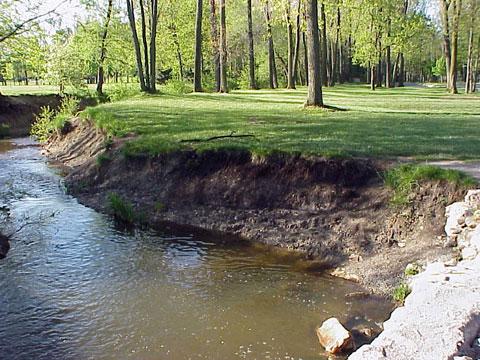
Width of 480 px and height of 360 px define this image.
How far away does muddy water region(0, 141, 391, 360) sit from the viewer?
616 centimetres

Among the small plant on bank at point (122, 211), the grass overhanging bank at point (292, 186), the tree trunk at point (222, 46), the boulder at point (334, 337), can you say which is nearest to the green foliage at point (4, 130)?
the tree trunk at point (222, 46)

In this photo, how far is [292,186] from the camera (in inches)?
426

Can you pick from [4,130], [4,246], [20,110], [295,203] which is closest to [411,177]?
[295,203]

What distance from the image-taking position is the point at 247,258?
9.19 meters

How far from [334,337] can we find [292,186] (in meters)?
5.02

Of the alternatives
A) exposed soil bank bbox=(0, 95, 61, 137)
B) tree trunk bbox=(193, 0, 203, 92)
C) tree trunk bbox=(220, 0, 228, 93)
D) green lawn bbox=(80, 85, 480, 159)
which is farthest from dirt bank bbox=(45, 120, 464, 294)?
tree trunk bbox=(220, 0, 228, 93)

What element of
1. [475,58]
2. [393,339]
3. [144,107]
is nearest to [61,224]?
[393,339]

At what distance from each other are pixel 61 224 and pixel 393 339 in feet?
27.6

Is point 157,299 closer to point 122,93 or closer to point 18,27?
point 18,27

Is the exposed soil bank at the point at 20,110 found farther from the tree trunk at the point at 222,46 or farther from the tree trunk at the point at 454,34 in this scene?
the tree trunk at the point at 454,34

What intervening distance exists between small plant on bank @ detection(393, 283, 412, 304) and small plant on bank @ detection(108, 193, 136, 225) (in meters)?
5.99

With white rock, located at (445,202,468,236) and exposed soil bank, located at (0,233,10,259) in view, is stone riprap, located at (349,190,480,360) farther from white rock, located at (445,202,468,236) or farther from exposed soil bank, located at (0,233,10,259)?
exposed soil bank, located at (0,233,10,259)

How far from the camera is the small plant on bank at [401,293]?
7.26 meters

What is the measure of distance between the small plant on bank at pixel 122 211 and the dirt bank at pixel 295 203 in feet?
1.14
